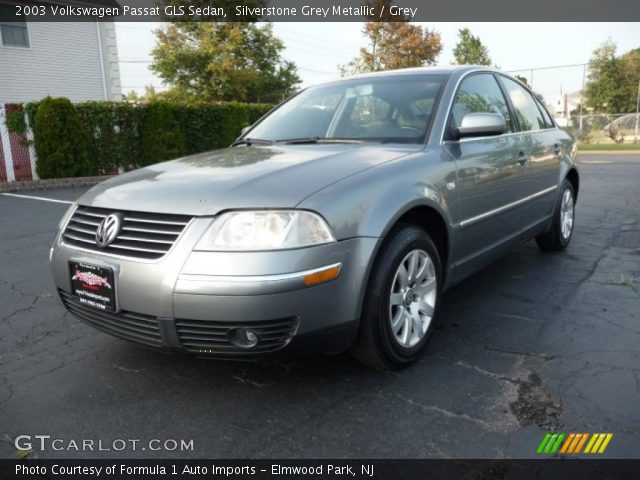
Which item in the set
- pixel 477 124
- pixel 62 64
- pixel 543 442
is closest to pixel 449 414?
pixel 543 442

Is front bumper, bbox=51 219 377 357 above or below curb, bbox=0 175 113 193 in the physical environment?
above

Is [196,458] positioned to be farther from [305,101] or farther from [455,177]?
[305,101]

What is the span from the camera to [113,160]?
496 inches

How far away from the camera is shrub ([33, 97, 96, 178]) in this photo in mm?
11188

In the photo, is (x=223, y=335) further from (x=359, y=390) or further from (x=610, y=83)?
(x=610, y=83)

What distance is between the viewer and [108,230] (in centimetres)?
241

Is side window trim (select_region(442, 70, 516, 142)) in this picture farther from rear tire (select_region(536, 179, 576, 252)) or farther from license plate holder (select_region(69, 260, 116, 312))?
license plate holder (select_region(69, 260, 116, 312))

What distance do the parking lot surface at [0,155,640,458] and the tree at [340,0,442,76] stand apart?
26.4 m

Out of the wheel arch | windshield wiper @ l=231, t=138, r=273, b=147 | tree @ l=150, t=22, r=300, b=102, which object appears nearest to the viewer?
windshield wiper @ l=231, t=138, r=273, b=147

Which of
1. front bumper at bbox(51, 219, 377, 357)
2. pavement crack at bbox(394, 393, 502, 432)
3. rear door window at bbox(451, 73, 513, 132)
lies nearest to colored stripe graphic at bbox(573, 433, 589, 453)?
pavement crack at bbox(394, 393, 502, 432)

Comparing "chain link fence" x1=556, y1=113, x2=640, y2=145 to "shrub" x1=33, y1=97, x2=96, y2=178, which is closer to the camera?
"shrub" x1=33, y1=97, x2=96, y2=178

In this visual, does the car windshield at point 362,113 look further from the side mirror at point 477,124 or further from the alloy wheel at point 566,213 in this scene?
the alloy wheel at point 566,213

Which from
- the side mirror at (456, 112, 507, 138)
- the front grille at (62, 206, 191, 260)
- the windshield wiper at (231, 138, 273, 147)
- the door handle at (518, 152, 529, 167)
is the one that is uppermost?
the side mirror at (456, 112, 507, 138)
